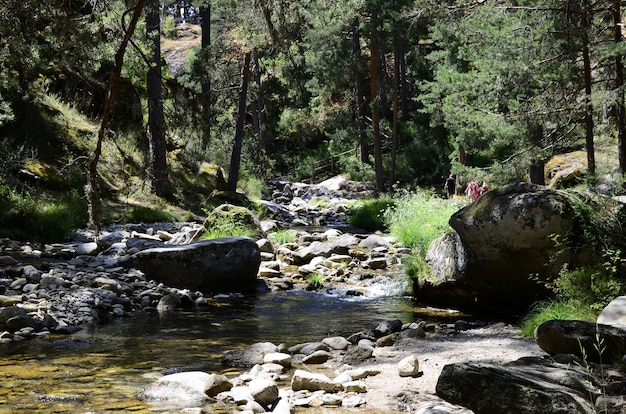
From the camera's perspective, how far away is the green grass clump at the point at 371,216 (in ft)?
60.6

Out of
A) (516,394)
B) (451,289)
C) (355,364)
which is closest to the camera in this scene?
(516,394)

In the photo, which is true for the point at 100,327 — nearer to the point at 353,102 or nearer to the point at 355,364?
the point at 355,364

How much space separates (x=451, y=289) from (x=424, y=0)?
28.4ft

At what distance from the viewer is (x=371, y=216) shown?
745 inches

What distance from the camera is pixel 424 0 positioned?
49.1 feet

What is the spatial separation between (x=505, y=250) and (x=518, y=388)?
13.6 feet

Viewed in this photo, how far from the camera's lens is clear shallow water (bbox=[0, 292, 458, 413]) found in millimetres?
4891

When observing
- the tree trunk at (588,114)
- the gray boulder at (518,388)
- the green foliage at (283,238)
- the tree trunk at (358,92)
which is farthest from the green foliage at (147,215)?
the gray boulder at (518,388)

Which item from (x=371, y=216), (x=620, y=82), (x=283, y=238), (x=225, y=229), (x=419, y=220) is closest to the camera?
(x=620, y=82)

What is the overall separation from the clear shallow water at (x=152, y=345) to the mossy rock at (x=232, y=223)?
3040 millimetres

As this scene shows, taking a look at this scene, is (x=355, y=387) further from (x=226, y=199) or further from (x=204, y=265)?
(x=226, y=199)

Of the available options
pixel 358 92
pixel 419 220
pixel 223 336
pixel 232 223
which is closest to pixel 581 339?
pixel 223 336

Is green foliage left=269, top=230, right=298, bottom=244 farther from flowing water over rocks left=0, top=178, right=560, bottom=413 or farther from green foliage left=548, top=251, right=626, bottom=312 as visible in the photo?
green foliage left=548, top=251, right=626, bottom=312

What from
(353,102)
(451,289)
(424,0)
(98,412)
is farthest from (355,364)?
(353,102)
